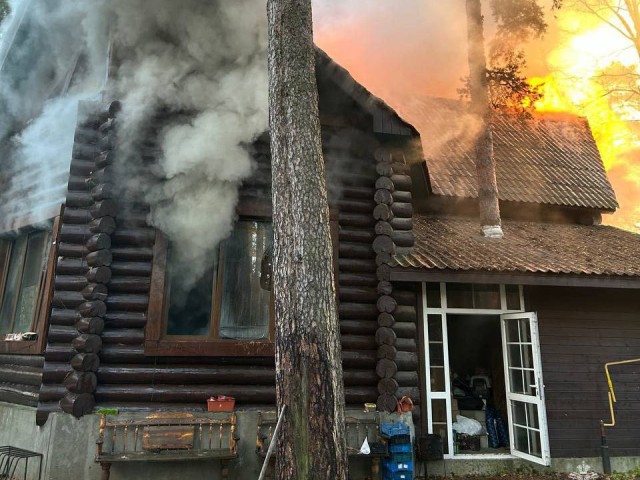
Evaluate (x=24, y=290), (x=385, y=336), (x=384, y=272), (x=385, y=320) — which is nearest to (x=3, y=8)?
(x=24, y=290)

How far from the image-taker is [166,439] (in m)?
5.72

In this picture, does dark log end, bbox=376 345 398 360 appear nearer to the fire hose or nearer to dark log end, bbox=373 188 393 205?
dark log end, bbox=373 188 393 205

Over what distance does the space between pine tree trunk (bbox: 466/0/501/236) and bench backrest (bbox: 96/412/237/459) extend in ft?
21.7

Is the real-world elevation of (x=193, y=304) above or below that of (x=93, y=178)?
below

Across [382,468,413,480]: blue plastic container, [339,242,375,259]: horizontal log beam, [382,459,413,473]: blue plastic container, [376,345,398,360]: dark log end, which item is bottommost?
[382,468,413,480]: blue plastic container

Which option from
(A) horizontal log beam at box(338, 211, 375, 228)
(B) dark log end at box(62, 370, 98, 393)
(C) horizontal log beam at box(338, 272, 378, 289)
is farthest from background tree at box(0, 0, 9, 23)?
(C) horizontal log beam at box(338, 272, 378, 289)

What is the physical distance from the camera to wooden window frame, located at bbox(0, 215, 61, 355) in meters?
6.52

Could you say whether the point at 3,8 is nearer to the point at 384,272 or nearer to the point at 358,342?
the point at 384,272

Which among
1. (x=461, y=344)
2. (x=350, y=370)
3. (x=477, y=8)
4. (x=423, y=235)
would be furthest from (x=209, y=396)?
(x=477, y=8)

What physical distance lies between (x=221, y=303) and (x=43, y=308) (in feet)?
8.17

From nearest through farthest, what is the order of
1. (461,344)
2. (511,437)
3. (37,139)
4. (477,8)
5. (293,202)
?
(293,202), (511,437), (37,139), (477,8), (461,344)

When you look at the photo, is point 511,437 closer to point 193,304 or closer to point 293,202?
point 193,304

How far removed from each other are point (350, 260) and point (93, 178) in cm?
366

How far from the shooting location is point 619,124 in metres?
20.5
